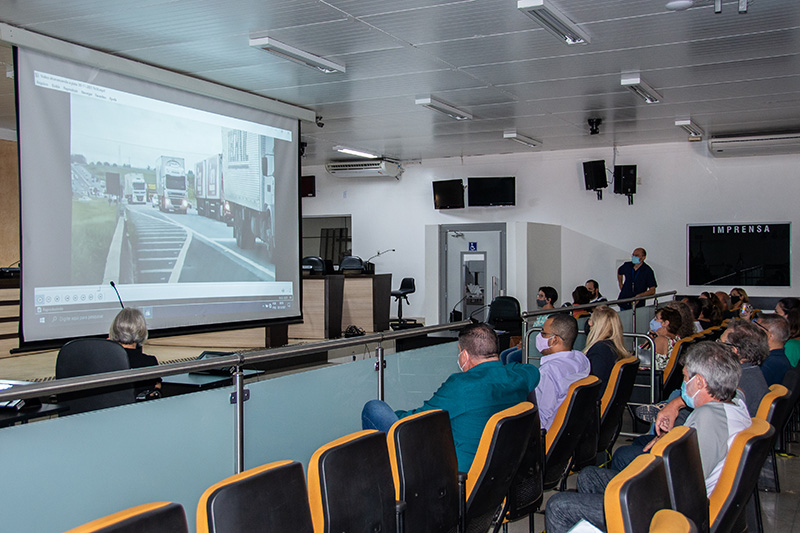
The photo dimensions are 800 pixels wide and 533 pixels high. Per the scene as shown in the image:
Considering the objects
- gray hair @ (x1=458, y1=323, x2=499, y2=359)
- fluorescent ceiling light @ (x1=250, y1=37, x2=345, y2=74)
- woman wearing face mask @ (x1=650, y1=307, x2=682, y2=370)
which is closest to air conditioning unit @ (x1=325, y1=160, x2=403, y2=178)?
fluorescent ceiling light @ (x1=250, y1=37, x2=345, y2=74)

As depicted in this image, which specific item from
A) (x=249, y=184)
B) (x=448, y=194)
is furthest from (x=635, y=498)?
(x=448, y=194)

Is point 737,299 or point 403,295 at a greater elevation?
point 737,299

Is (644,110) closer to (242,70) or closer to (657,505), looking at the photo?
(242,70)

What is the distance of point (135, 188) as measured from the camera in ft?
17.2

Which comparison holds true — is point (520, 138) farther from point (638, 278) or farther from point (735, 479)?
point (735, 479)

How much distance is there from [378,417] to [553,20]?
329cm

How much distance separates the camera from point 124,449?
2166 mm

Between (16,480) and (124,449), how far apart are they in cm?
34

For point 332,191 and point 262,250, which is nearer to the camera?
point 262,250

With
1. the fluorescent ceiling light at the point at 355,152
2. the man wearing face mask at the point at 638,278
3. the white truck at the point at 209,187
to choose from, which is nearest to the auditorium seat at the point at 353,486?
the white truck at the point at 209,187

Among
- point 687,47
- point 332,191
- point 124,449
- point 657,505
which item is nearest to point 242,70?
point 687,47

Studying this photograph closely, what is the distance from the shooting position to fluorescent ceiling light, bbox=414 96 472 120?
7.28 meters

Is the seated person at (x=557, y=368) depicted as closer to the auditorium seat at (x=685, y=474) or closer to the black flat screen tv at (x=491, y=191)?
the auditorium seat at (x=685, y=474)

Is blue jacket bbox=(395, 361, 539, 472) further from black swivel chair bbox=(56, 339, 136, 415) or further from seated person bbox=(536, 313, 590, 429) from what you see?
black swivel chair bbox=(56, 339, 136, 415)
